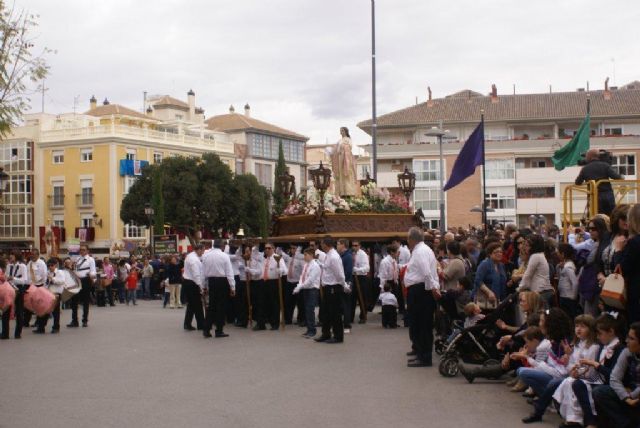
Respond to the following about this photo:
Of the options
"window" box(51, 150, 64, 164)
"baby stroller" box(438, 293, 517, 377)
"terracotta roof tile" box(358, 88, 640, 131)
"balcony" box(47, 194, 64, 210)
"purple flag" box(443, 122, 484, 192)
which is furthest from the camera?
"balcony" box(47, 194, 64, 210)

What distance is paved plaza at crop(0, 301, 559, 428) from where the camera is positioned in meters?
9.85

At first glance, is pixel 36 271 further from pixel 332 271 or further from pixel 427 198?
pixel 427 198

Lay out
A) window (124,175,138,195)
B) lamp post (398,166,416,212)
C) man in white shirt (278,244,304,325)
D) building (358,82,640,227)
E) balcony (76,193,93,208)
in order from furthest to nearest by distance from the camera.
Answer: balcony (76,193,93,208) < window (124,175,138,195) < building (358,82,640,227) < lamp post (398,166,416,212) < man in white shirt (278,244,304,325)

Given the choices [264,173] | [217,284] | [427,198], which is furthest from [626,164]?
[217,284]

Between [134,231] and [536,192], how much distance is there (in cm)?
3321

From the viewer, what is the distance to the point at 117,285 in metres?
38.2

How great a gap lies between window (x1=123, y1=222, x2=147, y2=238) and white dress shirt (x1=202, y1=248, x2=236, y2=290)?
A: 5786 centimetres

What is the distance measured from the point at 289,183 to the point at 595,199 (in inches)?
486

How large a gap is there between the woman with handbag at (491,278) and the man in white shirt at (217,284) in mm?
6813

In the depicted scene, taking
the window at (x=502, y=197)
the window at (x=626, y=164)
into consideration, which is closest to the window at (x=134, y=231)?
the window at (x=502, y=197)

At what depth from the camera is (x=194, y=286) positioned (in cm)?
2038

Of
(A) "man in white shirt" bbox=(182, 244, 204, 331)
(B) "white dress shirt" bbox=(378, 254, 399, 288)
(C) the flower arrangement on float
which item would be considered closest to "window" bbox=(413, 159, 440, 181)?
(C) the flower arrangement on float

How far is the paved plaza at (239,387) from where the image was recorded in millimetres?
9852

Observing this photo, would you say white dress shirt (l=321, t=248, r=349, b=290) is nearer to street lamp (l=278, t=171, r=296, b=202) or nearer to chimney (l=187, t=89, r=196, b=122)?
street lamp (l=278, t=171, r=296, b=202)
